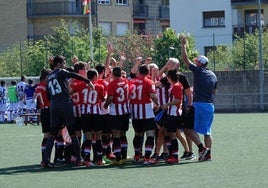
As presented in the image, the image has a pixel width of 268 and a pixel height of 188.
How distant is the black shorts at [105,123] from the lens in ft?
63.0

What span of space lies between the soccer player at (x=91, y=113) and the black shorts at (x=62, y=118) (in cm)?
48

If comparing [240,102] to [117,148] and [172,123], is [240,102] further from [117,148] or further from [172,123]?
[117,148]

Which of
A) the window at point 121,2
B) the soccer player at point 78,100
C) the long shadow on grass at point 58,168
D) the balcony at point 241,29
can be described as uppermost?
the window at point 121,2

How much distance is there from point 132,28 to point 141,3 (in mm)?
3097

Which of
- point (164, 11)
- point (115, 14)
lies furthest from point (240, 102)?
point (164, 11)

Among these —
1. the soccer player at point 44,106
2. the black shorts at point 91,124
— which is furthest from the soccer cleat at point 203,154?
the soccer player at point 44,106

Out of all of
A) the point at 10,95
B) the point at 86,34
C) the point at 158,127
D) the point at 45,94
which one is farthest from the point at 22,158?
the point at 86,34

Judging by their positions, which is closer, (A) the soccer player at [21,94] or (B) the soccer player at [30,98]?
(B) the soccer player at [30,98]

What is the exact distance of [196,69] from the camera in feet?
62.1

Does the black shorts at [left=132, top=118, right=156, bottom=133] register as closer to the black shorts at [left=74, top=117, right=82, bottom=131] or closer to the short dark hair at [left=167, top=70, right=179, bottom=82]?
the short dark hair at [left=167, top=70, right=179, bottom=82]

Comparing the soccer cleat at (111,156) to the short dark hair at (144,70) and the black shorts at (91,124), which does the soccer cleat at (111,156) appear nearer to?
the black shorts at (91,124)

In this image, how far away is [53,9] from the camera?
225 ft

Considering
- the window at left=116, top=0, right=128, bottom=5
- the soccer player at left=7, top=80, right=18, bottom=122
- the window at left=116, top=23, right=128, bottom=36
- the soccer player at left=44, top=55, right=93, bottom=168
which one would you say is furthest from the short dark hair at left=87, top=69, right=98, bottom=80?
the window at left=116, top=0, right=128, bottom=5

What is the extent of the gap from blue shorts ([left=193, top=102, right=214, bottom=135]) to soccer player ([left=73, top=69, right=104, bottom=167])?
200cm
